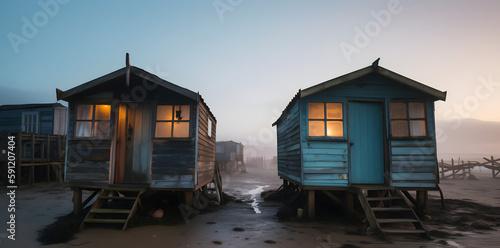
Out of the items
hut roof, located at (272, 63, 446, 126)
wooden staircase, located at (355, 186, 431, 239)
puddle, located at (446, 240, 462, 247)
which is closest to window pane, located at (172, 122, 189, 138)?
hut roof, located at (272, 63, 446, 126)

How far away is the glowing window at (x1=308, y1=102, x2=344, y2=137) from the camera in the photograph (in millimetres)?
8758

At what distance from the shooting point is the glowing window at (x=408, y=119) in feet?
28.2

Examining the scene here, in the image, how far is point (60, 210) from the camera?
32.0 feet

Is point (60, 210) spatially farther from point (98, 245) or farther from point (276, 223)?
point (276, 223)

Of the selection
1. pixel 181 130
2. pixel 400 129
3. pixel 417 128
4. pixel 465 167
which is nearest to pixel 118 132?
pixel 181 130

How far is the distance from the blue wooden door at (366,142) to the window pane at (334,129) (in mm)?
342

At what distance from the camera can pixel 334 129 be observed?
28.8 feet

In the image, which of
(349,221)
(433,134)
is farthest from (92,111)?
(433,134)

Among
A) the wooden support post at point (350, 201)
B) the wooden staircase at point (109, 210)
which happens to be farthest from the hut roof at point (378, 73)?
the wooden staircase at point (109, 210)

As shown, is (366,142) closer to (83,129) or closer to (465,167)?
(83,129)

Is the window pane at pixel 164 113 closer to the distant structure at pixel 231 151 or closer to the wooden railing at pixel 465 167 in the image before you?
the distant structure at pixel 231 151

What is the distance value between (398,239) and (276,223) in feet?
10.6

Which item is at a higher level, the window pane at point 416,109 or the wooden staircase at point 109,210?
the window pane at point 416,109

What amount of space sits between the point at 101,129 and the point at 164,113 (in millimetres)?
2029
